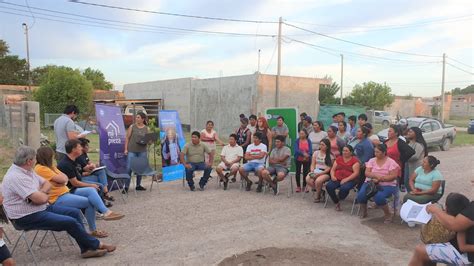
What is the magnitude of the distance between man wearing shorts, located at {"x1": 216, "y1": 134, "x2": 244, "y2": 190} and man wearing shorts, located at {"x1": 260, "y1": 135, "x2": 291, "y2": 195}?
0.77m

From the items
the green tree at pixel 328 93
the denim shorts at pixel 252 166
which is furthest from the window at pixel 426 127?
the green tree at pixel 328 93

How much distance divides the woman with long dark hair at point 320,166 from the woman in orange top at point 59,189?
13.2 ft

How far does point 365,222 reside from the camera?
6.45m

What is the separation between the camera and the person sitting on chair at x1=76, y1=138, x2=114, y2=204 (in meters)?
6.59

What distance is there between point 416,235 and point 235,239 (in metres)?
2.68

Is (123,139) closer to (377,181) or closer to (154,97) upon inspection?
(377,181)

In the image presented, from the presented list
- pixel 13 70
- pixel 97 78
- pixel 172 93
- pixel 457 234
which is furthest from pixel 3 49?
pixel 457 234

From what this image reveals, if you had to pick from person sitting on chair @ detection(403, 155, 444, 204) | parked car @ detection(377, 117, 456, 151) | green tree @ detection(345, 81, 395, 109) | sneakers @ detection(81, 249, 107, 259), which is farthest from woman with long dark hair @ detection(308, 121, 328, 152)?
green tree @ detection(345, 81, 395, 109)

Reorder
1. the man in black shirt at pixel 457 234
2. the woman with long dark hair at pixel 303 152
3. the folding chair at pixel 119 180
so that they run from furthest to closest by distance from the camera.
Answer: the woman with long dark hair at pixel 303 152 → the folding chair at pixel 119 180 → the man in black shirt at pixel 457 234

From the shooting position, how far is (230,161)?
355 inches

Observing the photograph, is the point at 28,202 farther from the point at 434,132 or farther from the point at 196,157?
the point at 434,132

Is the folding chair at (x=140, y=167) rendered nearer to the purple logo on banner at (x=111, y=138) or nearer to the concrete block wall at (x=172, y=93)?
the purple logo on banner at (x=111, y=138)

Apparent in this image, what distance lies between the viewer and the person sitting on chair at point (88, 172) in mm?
6594

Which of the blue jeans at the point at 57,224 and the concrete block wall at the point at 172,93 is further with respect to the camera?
the concrete block wall at the point at 172,93
